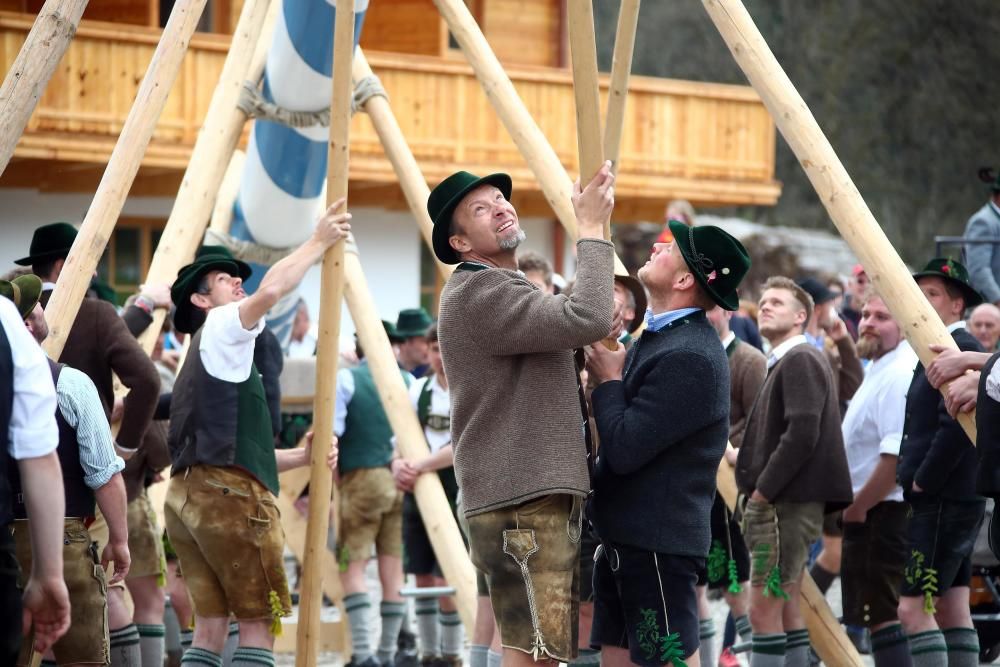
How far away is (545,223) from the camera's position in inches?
771

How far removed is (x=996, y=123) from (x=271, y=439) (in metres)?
31.3

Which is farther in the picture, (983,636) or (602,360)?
(983,636)

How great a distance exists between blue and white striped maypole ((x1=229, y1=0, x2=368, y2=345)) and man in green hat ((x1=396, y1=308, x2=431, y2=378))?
2.90 feet

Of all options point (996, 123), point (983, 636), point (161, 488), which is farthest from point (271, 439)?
point (996, 123)

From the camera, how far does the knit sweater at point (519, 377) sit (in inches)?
177

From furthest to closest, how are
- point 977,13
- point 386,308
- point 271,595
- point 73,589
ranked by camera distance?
point 977,13
point 386,308
point 271,595
point 73,589

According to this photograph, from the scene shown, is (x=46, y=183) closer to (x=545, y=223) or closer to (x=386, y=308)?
(x=386, y=308)

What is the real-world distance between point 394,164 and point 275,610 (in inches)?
103

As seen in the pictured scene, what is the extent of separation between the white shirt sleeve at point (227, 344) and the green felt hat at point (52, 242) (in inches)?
36.7

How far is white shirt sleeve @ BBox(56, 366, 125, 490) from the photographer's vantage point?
4.95m

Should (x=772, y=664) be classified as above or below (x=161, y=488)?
below

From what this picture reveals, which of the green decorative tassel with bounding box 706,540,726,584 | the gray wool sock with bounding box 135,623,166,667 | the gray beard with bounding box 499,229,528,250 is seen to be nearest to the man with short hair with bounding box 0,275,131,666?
the gray beard with bounding box 499,229,528,250

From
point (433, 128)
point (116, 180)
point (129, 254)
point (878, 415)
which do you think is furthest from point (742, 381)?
point (129, 254)

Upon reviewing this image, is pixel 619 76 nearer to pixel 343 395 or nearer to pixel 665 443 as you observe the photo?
pixel 665 443
